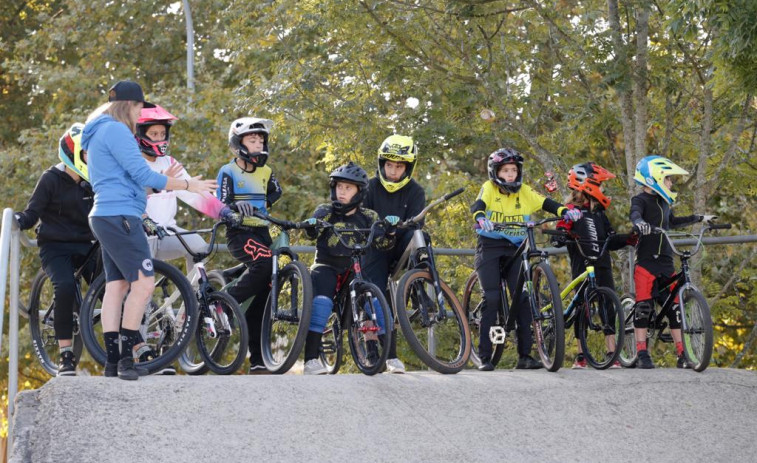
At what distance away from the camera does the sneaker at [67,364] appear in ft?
23.4

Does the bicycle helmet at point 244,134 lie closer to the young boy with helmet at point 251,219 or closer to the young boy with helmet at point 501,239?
the young boy with helmet at point 251,219

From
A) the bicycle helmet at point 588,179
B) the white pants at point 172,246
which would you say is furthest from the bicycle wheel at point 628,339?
the white pants at point 172,246

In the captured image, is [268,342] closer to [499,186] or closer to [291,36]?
[499,186]

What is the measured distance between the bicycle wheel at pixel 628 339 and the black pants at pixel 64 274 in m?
4.49

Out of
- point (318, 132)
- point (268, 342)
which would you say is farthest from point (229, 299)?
point (318, 132)

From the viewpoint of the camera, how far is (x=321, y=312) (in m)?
7.80

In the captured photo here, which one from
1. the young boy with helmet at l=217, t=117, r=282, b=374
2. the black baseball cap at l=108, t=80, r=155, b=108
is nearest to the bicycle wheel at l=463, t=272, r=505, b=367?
the young boy with helmet at l=217, t=117, r=282, b=374

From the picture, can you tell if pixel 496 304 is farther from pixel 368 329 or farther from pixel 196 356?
pixel 196 356

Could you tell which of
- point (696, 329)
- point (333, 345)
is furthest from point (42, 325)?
point (696, 329)

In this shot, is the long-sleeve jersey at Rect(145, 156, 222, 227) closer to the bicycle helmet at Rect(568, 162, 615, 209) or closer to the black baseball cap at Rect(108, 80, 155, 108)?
the black baseball cap at Rect(108, 80, 155, 108)

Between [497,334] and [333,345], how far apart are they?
56.5 inches

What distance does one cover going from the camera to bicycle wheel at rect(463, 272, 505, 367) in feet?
28.8

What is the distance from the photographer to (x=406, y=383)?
707 centimetres

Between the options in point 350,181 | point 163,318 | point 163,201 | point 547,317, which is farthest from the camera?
point 547,317
